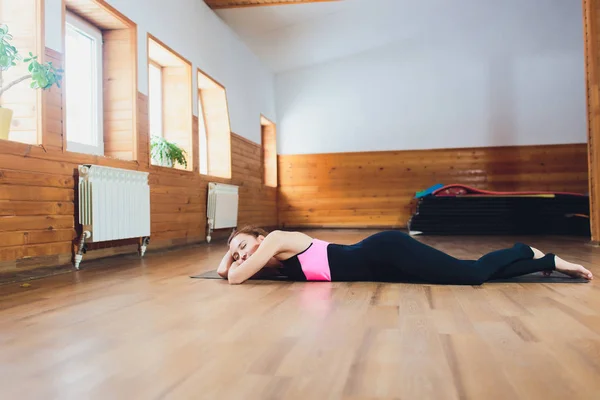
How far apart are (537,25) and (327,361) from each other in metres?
9.15

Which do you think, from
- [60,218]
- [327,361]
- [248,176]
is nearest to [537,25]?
[248,176]

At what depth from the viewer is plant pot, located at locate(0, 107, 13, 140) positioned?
3.04 m

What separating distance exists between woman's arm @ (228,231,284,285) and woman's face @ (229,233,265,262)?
5 centimetres

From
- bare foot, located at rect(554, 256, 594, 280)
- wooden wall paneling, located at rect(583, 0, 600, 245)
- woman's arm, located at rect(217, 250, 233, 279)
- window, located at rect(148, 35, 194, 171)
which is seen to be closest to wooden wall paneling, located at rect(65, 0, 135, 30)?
window, located at rect(148, 35, 194, 171)

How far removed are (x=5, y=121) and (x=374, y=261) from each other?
2336 millimetres

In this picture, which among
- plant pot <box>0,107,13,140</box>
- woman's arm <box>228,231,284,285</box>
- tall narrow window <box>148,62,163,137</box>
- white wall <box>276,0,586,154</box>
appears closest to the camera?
woman's arm <box>228,231,284,285</box>

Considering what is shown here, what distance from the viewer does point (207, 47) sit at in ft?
20.4

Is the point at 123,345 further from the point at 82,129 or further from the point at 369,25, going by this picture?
the point at 369,25

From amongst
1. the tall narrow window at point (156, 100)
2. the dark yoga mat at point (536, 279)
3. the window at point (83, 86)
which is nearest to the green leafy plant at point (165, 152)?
the tall narrow window at point (156, 100)

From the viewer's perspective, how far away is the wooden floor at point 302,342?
46.0 inches

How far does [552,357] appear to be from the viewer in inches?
53.8

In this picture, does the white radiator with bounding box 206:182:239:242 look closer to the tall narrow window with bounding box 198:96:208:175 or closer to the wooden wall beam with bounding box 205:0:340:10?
the tall narrow window with bounding box 198:96:208:175

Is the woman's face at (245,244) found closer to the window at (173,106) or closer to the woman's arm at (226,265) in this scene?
the woman's arm at (226,265)

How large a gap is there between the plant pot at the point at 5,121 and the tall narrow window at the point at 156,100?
2.50m
